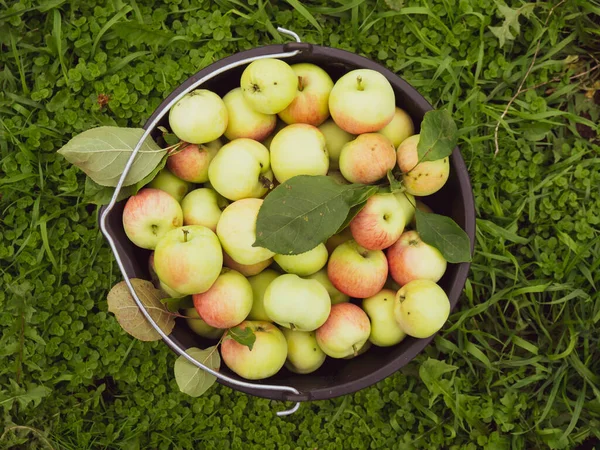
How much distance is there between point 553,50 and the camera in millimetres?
2430

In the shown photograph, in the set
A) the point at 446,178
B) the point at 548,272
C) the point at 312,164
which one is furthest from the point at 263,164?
the point at 548,272

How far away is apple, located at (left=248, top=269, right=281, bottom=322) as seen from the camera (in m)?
1.94

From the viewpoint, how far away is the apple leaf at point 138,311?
1.83 m

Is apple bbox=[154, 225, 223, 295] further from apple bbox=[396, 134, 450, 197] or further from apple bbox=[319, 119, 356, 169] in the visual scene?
apple bbox=[396, 134, 450, 197]

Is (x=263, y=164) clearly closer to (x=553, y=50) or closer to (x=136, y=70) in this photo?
(x=136, y=70)

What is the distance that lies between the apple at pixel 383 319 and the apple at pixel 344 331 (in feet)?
0.14

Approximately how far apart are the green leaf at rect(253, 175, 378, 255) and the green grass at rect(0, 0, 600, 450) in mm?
898

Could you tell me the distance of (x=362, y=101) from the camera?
179cm

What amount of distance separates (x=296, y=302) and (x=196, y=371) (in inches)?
15.9

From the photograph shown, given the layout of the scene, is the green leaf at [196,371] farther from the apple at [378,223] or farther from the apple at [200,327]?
the apple at [378,223]

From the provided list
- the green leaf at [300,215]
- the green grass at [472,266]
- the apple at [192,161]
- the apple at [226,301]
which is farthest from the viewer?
the green grass at [472,266]

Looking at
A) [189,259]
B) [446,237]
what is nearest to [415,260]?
[446,237]

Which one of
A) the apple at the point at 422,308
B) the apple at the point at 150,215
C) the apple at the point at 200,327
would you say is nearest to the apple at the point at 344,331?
the apple at the point at 422,308

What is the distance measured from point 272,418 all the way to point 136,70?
5.10ft
